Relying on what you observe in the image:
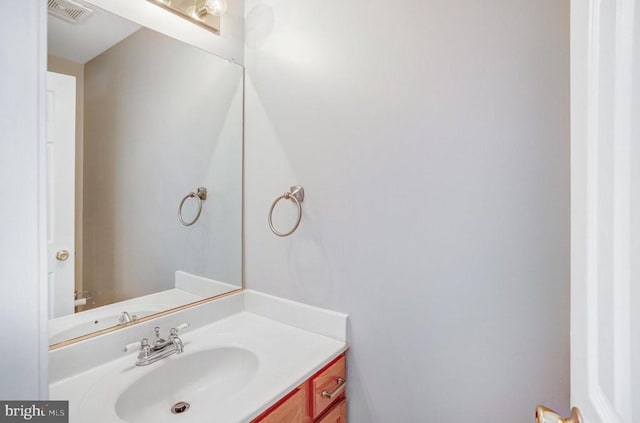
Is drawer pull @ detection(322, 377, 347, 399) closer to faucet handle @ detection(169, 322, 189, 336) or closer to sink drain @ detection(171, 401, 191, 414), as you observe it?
sink drain @ detection(171, 401, 191, 414)

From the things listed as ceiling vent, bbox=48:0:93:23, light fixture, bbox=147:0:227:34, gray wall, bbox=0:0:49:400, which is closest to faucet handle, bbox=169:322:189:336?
gray wall, bbox=0:0:49:400

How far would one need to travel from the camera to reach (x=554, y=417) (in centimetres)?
54

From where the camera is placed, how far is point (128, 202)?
1.18 meters

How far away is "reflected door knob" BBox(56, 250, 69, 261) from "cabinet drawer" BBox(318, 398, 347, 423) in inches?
40.5

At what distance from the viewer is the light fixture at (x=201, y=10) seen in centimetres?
127

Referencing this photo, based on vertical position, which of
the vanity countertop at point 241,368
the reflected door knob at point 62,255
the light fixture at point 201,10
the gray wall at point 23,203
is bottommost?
the vanity countertop at point 241,368

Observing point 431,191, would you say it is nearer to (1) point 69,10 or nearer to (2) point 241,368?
(2) point 241,368

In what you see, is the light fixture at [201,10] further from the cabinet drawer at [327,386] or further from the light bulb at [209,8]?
the cabinet drawer at [327,386]

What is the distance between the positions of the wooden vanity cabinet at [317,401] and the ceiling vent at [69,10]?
1390mm

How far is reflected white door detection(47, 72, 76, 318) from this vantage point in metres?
0.97

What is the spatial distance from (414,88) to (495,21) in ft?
0.91
